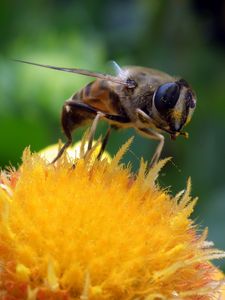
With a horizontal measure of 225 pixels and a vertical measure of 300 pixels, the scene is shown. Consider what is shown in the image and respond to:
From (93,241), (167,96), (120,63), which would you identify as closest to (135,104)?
(167,96)

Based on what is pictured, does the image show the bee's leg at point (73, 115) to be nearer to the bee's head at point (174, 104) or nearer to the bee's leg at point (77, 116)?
the bee's leg at point (77, 116)

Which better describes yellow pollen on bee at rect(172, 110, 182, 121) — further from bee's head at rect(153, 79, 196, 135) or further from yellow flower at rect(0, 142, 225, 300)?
yellow flower at rect(0, 142, 225, 300)

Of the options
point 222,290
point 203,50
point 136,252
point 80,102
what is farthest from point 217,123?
point 136,252

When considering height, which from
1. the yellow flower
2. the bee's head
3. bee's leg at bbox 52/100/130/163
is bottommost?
the yellow flower

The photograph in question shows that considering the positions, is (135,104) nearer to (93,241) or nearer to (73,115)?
(73,115)

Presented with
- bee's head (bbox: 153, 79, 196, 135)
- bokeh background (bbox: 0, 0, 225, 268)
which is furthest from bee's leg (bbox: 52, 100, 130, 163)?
bokeh background (bbox: 0, 0, 225, 268)

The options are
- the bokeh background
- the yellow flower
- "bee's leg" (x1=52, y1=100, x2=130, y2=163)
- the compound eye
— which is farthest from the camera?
the bokeh background

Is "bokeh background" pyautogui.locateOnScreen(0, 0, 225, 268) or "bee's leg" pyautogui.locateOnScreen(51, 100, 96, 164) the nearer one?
"bee's leg" pyautogui.locateOnScreen(51, 100, 96, 164)

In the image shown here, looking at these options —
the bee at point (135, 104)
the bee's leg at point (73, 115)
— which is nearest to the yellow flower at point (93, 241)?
the bee at point (135, 104)
